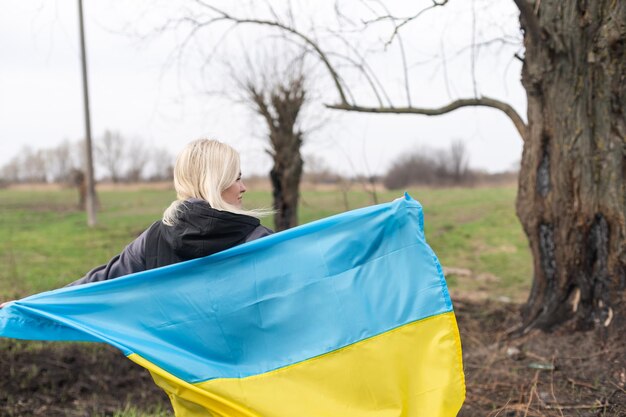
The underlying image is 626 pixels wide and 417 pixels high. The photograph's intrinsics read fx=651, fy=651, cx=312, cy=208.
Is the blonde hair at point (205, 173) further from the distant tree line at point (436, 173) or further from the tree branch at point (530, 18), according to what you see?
the distant tree line at point (436, 173)

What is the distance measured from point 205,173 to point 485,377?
328 centimetres

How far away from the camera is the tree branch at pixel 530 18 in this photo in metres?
5.24

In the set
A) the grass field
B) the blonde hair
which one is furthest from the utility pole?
the blonde hair

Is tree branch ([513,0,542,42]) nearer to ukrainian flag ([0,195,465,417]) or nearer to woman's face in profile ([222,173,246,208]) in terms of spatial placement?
ukrainian flag ([0,195,465,417])

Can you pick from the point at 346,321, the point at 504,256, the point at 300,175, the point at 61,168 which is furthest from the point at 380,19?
the point at 61,168

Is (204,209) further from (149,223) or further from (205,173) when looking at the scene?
(149,223)

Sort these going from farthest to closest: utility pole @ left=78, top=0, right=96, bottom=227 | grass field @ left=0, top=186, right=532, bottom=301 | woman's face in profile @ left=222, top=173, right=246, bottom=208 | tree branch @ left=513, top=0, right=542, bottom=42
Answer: utility pole @ left=78, top=0, right=96, bottom=227
grass field @ left=0, top=186, right=532, bottom=301
tree branch @ left=513, top=0, right=542, bottom=42
woman's face in profile @ left=222, top=173, right=246, bottom=208

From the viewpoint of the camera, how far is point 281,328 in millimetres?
3244

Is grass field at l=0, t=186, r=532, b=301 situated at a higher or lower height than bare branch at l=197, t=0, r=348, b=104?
lower

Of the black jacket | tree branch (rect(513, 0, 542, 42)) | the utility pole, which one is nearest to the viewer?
the black jacket

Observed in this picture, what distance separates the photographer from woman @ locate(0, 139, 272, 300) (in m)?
3.01

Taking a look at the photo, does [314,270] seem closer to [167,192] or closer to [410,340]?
[410,340]

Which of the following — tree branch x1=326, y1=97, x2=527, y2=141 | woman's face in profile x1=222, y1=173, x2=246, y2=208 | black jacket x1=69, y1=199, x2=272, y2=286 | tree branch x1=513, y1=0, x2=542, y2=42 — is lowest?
black jacket x1=69, y1=199, x2=272, y2=286

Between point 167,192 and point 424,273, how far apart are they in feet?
87.7
